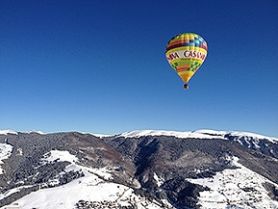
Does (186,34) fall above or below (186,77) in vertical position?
above
